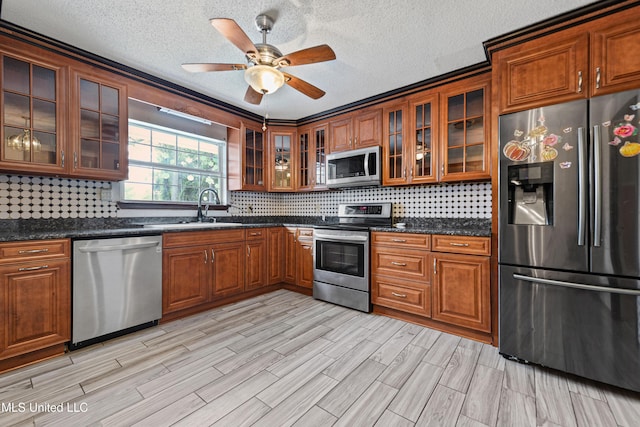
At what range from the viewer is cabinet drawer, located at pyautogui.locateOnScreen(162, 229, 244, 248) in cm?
267

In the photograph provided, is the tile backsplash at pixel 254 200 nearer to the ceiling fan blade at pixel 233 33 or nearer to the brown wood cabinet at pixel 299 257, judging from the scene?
the brown wood cabinet at pixel 299 257

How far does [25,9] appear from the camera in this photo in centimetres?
188

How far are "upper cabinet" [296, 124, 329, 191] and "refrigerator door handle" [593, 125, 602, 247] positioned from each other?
104 inches

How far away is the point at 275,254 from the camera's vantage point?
12.3ft

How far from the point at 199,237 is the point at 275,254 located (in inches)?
44.3

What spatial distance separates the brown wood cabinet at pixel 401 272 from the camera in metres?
2.61

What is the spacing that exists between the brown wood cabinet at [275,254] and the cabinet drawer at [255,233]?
0.08 m

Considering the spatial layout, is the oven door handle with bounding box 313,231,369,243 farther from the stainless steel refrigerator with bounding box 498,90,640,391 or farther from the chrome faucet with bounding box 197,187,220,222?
the chrome faucet with bounding box 197,187,220,222

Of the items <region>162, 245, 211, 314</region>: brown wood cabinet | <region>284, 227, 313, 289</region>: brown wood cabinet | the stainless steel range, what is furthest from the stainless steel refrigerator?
<region>162, 245, 211, 314</region>: brown wood cabinet

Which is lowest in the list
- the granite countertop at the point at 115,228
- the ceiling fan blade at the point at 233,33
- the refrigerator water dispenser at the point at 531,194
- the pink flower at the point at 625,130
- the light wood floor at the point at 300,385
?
the light wood floor at the point at 300,385

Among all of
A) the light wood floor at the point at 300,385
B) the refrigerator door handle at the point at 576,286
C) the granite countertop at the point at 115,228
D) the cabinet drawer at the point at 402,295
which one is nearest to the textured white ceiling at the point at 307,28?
the granite countertop at the point at 115,228

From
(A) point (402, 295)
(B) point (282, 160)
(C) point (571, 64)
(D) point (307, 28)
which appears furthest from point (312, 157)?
(C) point (571, 64)

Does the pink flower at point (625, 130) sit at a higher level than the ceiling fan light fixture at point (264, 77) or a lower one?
lower

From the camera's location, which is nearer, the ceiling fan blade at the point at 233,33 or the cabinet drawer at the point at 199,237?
the ceiling fan blade at the point at 233,33
